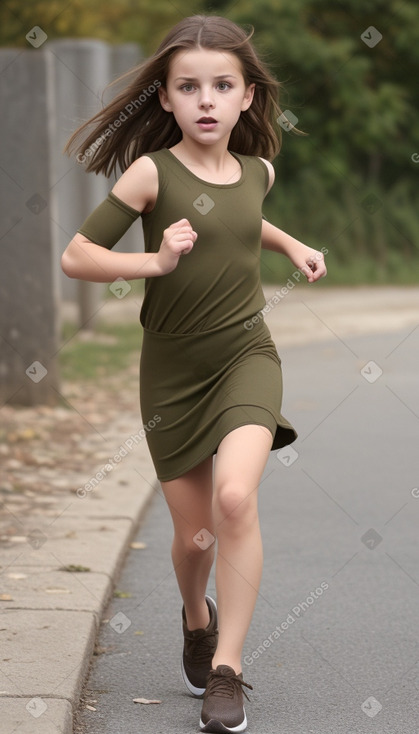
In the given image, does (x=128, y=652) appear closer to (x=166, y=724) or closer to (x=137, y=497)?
(x=166, y=724)

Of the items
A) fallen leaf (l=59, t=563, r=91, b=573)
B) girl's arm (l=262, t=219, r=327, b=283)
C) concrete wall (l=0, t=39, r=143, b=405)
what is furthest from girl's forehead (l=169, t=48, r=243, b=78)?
concrete wall (l=0, t=39, r=143, b=405)

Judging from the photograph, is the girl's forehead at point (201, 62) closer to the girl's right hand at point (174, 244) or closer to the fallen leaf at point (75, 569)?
the girl's right hand at point (174, 244)

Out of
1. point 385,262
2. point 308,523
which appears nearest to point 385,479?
point 308,523

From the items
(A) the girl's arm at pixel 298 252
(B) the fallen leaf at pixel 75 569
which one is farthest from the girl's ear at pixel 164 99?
(B) the fallen leaf at pixel 75 569

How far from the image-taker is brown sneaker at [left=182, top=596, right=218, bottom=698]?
13.6 feet

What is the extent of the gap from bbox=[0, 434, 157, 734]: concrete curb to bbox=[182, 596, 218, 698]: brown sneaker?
1.08 ft

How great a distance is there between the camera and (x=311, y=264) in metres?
4.12

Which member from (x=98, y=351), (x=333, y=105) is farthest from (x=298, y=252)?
(x=333, y=105)

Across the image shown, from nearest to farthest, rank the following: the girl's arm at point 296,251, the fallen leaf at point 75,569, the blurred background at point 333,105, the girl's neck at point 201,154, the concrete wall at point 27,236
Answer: the girl's neck at point 201,154
the girl's arm at point 296,251
the fallen leaf at point 75,569
the concrete wall at point 27,236
the blurred background at point 333,105

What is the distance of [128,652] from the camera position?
4.62 m

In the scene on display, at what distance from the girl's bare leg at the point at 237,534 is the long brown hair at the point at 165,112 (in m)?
1.00

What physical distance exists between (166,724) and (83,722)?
24 centimetres

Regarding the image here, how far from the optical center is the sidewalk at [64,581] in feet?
12.5

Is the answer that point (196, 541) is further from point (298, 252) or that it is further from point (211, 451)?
point (298, 252)
